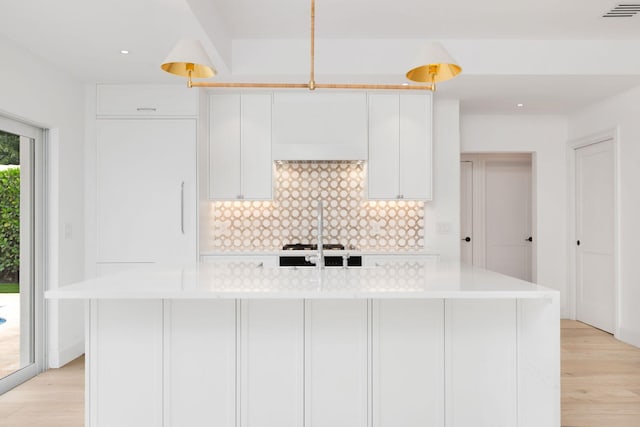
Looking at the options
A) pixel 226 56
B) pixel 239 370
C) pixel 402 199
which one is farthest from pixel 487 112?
pixel 239 370

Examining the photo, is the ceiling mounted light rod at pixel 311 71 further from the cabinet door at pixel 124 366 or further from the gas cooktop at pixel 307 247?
the gas cooktop at pixel 307 247

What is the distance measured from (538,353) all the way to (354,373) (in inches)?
32.1

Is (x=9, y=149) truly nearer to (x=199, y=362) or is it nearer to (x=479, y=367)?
(x=199, y=362)

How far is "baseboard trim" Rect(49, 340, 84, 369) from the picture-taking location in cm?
383

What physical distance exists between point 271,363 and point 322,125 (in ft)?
9.22

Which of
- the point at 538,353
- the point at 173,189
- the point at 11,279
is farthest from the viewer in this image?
the point at 173,189

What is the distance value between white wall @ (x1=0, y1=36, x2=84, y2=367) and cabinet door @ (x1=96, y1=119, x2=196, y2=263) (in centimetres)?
20

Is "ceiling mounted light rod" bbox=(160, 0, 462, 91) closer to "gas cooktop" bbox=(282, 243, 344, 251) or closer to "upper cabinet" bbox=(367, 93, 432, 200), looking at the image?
"upper cabinet" bbox=(367, 93, 432, 200)

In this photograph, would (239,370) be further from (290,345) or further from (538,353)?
(538,353)

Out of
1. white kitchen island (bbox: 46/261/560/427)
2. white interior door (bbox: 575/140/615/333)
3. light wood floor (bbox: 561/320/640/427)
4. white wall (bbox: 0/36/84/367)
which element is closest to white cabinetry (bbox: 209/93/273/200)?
white wall (bbox: 0/36/84/367)

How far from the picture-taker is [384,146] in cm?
459

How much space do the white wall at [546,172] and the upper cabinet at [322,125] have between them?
6.03ft

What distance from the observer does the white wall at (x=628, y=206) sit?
14.7 feet

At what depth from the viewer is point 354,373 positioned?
219 centimetres
